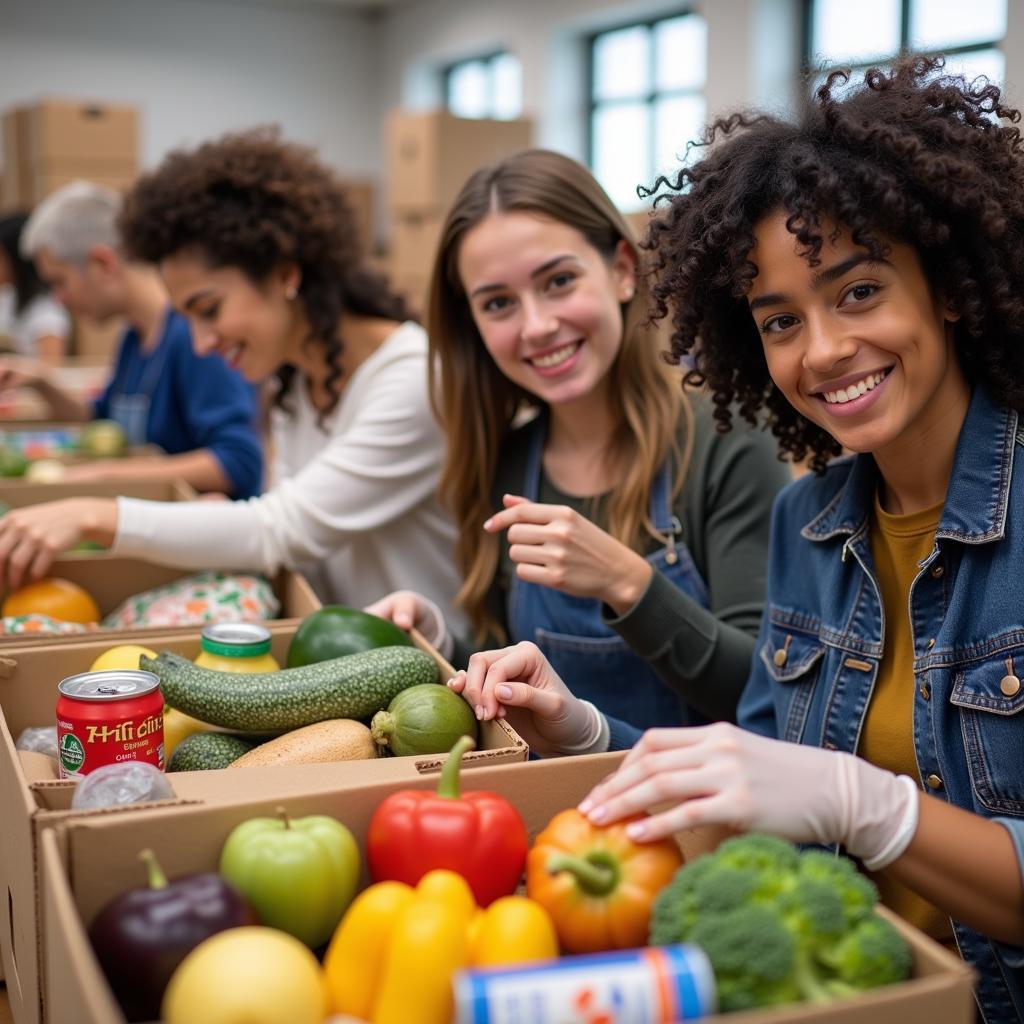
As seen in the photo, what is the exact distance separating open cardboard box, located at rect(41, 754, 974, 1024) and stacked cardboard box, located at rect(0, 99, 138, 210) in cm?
641

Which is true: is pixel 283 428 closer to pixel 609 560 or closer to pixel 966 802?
pixel 609 560

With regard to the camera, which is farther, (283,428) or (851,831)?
(283,428)

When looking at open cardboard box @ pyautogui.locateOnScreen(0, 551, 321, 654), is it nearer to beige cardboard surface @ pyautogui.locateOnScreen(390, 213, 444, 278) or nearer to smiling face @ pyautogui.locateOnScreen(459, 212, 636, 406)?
smiling face @ pyautogui.locateOnScreen(459, 212, 636, 406)

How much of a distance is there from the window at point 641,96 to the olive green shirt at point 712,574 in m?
5.66

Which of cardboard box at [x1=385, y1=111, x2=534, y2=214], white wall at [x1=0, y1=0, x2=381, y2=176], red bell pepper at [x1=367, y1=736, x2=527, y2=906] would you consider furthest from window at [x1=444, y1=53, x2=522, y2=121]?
red bell pepper at [x1=367, y1=736, x2=527, y2=906]

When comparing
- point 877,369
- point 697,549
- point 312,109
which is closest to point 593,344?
point 697,549

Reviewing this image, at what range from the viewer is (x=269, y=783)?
107 centimetres

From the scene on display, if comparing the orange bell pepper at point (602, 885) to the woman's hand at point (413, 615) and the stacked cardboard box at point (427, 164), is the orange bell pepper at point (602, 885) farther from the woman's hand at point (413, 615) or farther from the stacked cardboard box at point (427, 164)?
the stacked cardboard box at point (427, 164)

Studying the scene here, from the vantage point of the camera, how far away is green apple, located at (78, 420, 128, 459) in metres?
Result: 3.26

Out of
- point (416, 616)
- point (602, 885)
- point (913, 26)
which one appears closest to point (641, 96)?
point (913, 26)

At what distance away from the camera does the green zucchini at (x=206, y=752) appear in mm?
1283

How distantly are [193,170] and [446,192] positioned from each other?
4.49m

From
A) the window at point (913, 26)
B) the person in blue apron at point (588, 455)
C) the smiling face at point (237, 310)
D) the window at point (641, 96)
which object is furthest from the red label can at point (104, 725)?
the window at point (641, 96)

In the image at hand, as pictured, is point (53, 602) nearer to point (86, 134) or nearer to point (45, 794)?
point (45, 794)
